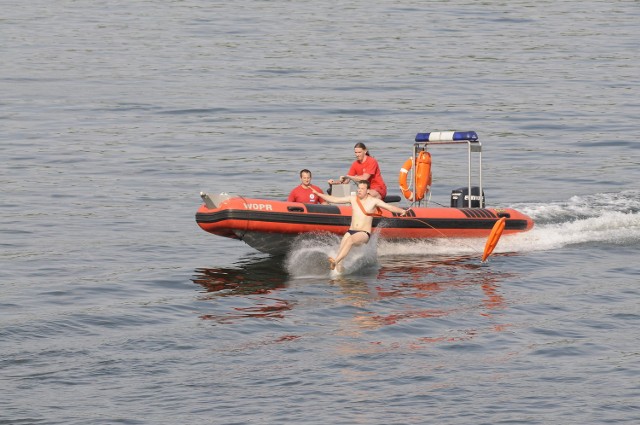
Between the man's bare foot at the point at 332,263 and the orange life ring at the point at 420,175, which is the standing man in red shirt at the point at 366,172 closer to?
the orange life ring at the point at 420,175

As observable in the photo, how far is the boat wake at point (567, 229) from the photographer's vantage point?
814 inches

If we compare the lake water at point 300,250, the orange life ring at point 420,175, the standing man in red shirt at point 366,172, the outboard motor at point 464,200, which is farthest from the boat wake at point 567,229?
the orange life ring at point 420,175

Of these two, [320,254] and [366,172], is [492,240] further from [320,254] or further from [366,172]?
[320,254]

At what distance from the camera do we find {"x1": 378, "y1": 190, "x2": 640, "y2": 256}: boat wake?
20.7m

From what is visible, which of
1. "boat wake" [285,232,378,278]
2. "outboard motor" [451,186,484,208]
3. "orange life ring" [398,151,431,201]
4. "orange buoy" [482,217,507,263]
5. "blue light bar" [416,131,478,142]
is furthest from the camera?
"outboard motor" [451,186,484,208]

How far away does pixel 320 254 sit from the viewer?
19.7m

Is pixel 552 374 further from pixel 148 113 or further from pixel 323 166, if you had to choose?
pixel 148 113

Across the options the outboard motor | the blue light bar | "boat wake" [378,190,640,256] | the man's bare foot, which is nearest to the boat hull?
"boat wake" [378,190,640,256]

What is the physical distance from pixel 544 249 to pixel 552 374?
7491mm

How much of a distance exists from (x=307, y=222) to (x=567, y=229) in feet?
18.7

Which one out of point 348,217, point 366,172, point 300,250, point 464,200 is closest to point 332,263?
point 300,250

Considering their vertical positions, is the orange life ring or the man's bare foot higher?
the orange life ring

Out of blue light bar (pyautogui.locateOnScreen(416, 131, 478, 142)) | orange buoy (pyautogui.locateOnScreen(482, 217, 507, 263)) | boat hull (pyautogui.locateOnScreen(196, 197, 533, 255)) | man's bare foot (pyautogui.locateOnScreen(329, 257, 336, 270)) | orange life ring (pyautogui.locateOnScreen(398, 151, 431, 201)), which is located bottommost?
man's bare foot (pyautogui.locateOnScreen(329, 257, 336, 270))

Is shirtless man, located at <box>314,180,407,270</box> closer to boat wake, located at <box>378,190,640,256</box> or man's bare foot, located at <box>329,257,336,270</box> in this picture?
man's bare foot, located at <box>329,257,336,270</box>
